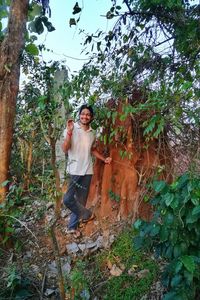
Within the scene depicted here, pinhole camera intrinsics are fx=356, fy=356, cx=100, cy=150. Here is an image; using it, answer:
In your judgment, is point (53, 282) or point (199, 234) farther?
point (53, 282)

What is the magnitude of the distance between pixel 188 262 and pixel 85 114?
221cm

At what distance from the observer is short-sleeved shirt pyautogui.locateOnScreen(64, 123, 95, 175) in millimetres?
4262

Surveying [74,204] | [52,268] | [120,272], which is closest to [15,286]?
[52,268]

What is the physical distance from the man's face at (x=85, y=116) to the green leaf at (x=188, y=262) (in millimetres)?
2135

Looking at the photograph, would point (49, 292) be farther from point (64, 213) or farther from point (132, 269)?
point (64, 213)

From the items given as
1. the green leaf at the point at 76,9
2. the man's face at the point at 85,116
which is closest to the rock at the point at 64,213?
the man's face at the point at 85,116

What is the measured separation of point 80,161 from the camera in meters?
4.34

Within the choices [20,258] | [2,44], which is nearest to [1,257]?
[20,258]

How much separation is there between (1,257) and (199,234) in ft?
7.59

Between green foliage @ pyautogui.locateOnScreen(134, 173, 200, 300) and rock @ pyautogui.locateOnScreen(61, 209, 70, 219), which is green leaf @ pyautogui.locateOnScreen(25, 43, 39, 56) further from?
green foliage @ pyautogui.locateOnScreen(134, 173, 200, 300)

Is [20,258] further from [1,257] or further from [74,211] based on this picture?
[74,211]

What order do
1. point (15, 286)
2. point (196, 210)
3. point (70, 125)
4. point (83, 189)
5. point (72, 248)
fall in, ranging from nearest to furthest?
point (196, 210) < point (15, 286) < point (70, 125) < point (72, 248) < point (83, 189)

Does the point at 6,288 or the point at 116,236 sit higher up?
the point at 116,236

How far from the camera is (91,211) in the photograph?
4.54 meters
